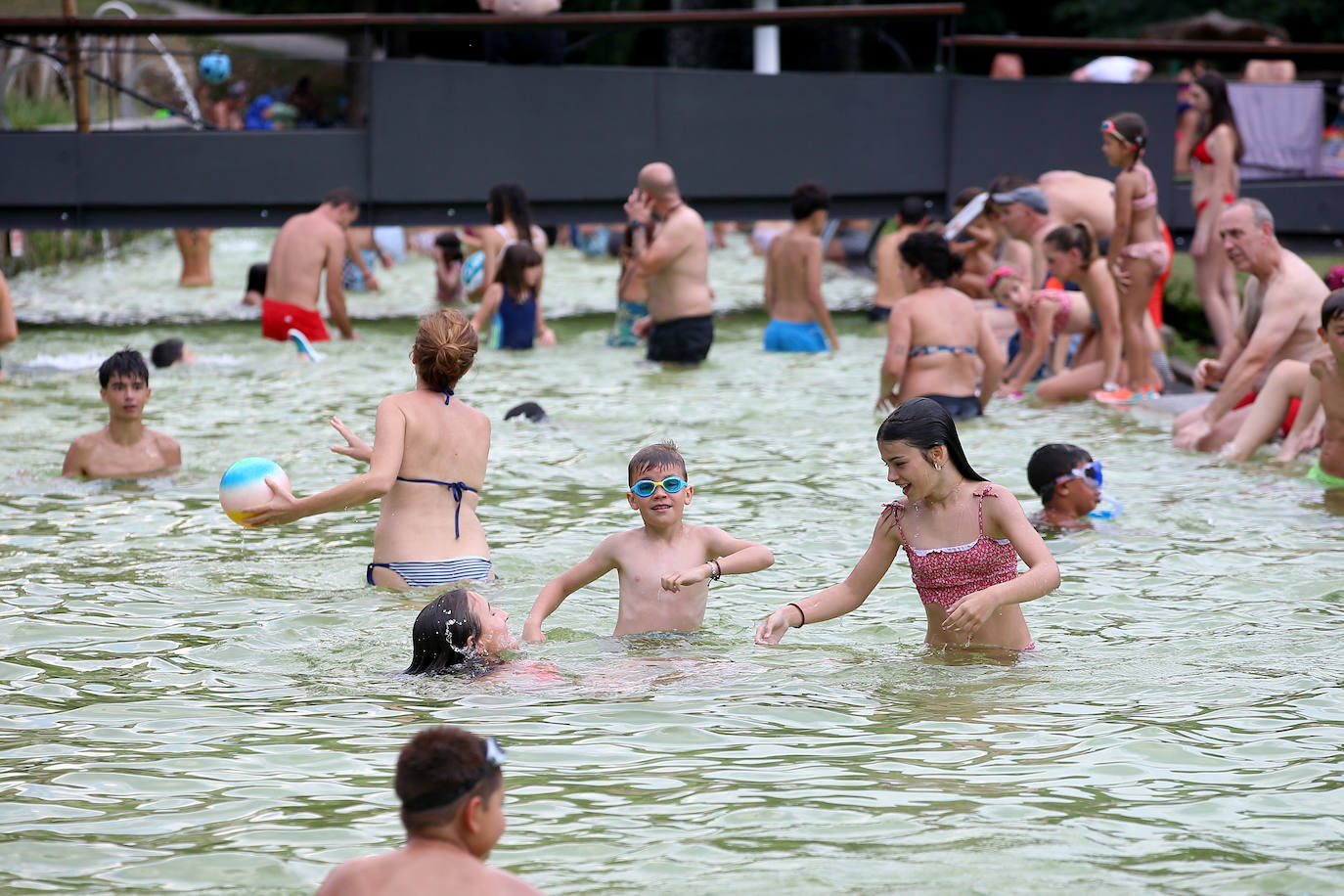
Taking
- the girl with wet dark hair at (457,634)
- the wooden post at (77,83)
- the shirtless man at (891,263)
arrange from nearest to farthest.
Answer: the girl with wet dark hair at (457,634) → the wooden post at (77,83) → the shirtless man at (891,263)

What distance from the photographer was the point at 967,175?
1655 centimetres

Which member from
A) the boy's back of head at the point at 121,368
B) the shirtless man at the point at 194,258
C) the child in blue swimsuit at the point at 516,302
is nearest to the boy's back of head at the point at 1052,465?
the boy's back of head at the point at 121,368

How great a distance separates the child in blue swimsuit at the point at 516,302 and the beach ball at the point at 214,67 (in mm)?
4140

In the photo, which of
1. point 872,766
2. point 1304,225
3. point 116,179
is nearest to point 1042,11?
point 1304,225

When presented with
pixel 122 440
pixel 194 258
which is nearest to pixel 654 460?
pixel 122 440

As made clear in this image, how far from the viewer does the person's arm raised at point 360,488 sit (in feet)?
19.7

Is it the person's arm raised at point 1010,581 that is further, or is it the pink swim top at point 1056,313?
the pink swim top at point 1056,313

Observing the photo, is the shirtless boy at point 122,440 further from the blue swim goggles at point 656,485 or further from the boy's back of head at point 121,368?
the blue swim goggles at point 656,485

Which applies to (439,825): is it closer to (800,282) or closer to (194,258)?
(800,282)

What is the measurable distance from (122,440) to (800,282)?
262 inches

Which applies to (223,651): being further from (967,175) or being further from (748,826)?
(967,175)

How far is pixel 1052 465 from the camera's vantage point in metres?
8.02

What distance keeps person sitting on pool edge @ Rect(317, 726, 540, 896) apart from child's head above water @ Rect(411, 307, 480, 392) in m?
3.31

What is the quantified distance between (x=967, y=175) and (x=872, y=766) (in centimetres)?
1278
